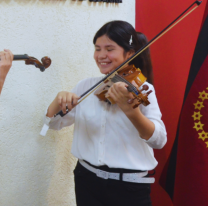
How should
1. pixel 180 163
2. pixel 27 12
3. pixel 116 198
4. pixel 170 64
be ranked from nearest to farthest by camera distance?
1. pixel 116 198
2. pixel 27 12
3. pixel 180 163
4. pixel 170 64

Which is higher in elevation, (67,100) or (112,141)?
(67,100)

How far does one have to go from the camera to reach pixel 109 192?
2.75 feet

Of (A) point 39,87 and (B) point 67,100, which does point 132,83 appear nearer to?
(B) point 67,100

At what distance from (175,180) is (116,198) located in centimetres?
47

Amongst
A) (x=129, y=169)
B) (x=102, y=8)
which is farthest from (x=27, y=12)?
(x=129, y=169)

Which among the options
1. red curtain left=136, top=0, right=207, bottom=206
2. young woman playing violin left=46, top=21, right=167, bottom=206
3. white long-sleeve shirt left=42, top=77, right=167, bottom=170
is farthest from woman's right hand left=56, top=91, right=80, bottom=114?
red curtain left=136, top=0, right=207, bottom=206

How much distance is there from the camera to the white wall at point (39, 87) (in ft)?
3.38

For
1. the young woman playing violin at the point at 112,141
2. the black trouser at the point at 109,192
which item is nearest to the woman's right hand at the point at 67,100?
the young woman playing violin at the point at 112,141

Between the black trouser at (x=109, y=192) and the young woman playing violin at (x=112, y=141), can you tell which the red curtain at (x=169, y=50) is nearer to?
the young woman playing violin at (x=112, y=141)

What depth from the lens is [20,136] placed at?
108cm

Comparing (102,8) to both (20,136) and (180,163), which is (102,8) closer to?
(20,136)

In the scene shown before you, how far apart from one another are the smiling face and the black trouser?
38cm

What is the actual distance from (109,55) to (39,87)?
16.0 inches

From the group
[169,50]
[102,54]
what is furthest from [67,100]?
[169,50]
